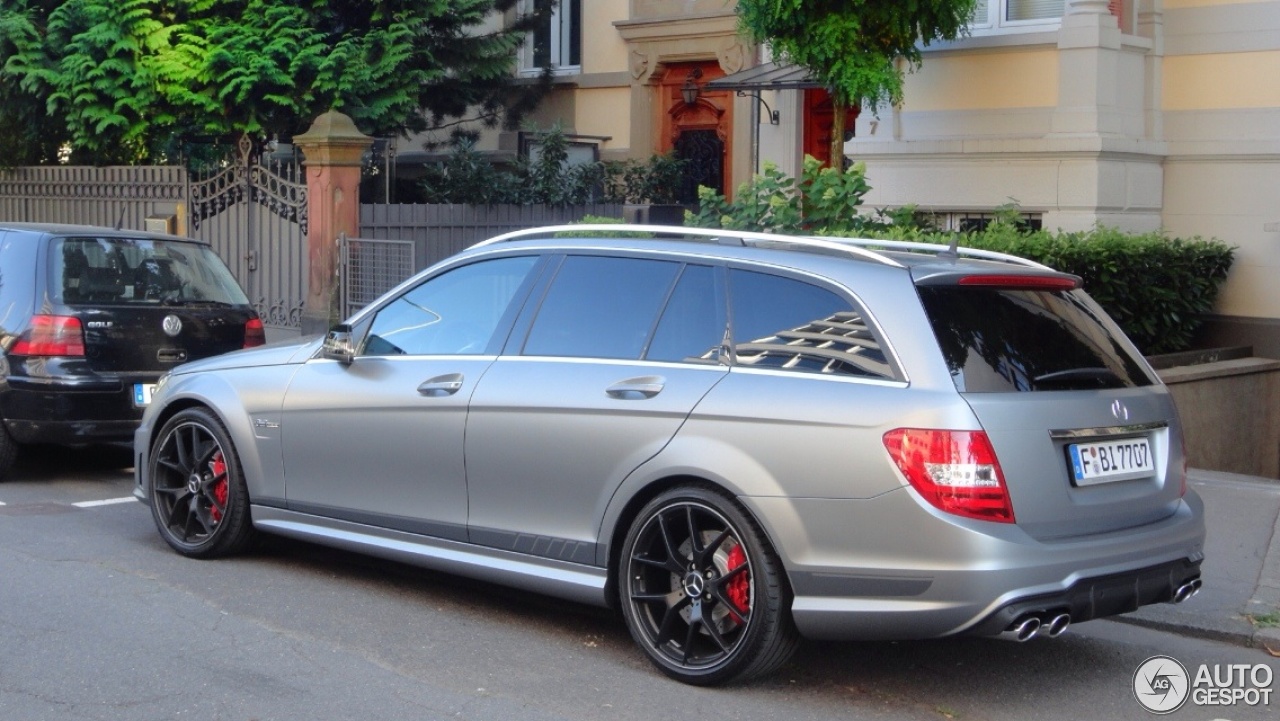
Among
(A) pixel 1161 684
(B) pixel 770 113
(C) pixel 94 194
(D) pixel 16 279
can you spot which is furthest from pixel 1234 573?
(C) pixel 94 194

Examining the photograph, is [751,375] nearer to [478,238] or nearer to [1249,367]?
[1249,367]

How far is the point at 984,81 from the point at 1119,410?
7.87 m

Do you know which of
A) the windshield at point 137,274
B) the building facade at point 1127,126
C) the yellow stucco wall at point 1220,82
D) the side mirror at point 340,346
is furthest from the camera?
the yellow stucco wall at point 1220,82

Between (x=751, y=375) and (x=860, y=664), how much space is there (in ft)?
4.35

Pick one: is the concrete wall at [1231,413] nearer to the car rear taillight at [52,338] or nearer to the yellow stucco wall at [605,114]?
the car rear taillight at [52,338]

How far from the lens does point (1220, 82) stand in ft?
40.1

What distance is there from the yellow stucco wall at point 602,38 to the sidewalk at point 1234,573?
11.9m

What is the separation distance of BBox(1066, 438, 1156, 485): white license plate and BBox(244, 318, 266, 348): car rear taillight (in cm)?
625

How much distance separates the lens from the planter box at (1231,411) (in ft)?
35.8

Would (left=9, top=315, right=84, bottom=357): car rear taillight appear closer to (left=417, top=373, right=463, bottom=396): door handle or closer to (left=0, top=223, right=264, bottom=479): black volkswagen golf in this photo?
(left=0, top=223, right=264, bottom=479): black volkswagen golf

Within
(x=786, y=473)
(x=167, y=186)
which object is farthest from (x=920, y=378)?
(x=167, y=186)

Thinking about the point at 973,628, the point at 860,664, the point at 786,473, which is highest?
the point at 786,473

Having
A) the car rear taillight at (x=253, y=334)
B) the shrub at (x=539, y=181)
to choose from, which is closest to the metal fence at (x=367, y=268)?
the shrub at (x=539, y=181)

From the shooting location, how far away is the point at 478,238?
16109mm
